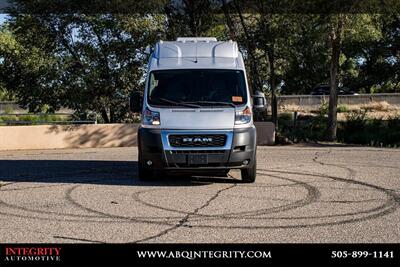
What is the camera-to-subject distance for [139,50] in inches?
932

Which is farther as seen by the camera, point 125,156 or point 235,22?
point 235,22

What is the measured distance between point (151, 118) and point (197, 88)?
Result: 1048mm

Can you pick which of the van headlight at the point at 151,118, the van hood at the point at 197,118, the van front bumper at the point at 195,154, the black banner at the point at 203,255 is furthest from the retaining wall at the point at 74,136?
the black banner at the point at 203,255

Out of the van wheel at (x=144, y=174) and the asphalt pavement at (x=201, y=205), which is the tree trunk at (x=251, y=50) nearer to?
the asphalt pavement at (x=201, y=205)

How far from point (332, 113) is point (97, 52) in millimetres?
9566

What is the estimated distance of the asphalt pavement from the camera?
739 centimetres

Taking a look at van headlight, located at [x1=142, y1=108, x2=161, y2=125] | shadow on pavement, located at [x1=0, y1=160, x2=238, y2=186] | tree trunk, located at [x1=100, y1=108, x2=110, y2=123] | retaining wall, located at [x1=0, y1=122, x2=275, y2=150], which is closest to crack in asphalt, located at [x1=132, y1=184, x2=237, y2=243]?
shadow on pavement, located at [x1=0, y1=160, x2=238, y2=186]

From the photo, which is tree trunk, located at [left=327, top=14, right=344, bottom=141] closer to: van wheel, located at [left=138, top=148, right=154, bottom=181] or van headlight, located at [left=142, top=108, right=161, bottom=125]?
van wheel, located at [left=138, top=148, right=154, bottom=181]

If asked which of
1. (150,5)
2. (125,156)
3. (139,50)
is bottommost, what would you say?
(125,156)

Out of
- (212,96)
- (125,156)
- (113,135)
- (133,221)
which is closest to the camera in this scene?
(133,221)

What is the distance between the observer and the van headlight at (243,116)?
1088cm

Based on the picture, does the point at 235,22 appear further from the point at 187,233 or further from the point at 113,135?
the point at 187,233

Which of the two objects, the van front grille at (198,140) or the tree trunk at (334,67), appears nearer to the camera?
the van front grille at (198,140)

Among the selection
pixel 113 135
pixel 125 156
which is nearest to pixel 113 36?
pixel 113 135
